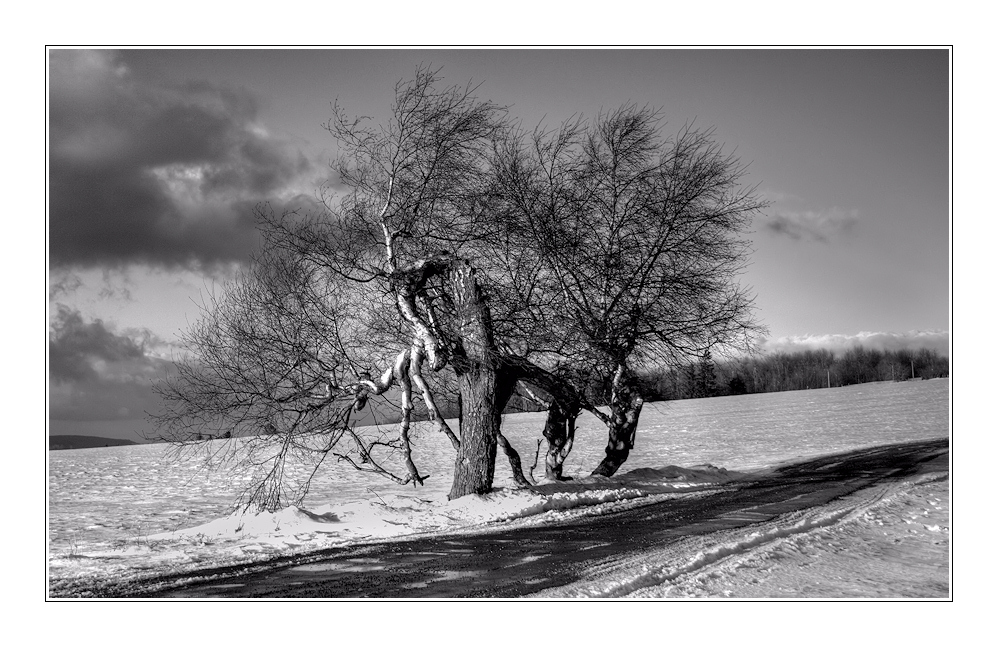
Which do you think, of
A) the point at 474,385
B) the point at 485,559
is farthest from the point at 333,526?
the point at 474,385

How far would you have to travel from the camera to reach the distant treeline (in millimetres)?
11227

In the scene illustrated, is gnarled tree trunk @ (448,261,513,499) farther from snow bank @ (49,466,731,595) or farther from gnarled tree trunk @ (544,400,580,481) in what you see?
gnarled tree trunk @ (544,400,580,481)

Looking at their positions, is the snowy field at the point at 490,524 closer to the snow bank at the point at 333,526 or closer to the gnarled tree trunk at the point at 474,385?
the snow bank at the point at 333,526

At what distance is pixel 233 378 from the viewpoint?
10.0 m

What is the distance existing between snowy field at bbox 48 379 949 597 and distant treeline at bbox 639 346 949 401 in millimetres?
1111

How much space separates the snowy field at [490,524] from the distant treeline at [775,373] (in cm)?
111

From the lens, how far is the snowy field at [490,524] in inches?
232

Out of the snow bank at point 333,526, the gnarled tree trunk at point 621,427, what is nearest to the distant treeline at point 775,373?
the gnarled tree trunk at point 621,427

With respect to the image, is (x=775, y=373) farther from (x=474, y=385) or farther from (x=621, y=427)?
(x=474, y=385)

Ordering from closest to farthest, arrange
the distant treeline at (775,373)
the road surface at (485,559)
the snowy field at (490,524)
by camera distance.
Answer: the road surface at (485,559) < the snowy field at (490,524) < the distant treeline at (775,373)

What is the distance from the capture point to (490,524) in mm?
8484

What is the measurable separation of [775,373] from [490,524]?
7399 mm

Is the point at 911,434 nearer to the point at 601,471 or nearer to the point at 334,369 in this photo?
the point at 601,471

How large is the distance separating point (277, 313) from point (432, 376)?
2442mm
